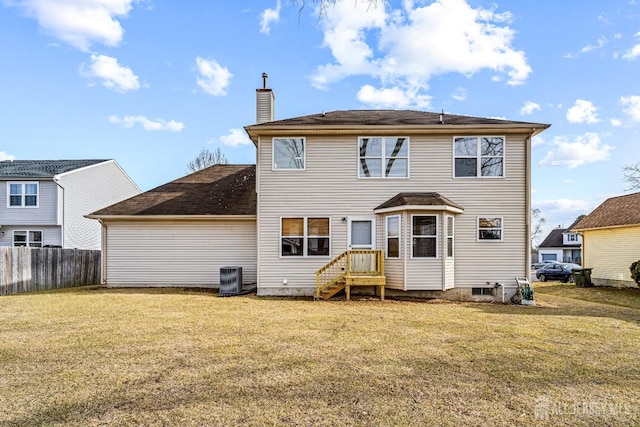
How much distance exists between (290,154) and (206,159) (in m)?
23.2

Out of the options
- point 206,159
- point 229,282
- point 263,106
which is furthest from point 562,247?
point 229,282

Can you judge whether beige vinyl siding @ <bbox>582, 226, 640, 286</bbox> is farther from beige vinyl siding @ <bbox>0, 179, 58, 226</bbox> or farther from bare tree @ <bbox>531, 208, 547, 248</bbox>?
bare tree @ <bbox>531, 208, 547, 248</bbox>

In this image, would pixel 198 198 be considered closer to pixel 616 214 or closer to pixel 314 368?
pixel 314 368

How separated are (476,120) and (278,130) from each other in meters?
6.44

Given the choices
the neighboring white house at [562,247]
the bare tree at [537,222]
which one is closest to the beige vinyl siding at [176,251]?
the neighboring white house at [562,247]

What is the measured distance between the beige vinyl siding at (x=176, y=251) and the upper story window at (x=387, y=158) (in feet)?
15.2

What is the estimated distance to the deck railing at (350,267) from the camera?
11411mm

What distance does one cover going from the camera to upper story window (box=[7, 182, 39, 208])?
1947 centimetres

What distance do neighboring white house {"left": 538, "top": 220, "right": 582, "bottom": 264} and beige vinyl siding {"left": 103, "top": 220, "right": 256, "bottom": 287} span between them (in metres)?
38.1

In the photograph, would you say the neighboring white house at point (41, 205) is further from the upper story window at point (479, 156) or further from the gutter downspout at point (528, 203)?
the gutter downspout at point (528, 203)

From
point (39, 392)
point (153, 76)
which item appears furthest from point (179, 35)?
point (39, 392)

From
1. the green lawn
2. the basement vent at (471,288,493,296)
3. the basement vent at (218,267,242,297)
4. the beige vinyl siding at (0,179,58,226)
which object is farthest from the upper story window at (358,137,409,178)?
the beige vinyl siding at (0,179,58,226)

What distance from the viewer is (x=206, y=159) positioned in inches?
A: 1316

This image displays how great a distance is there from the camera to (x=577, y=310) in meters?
10.4
